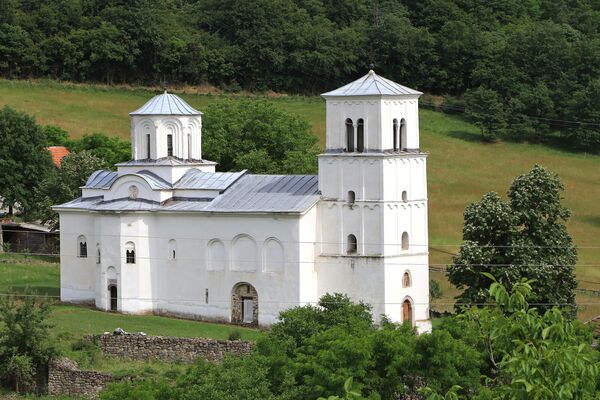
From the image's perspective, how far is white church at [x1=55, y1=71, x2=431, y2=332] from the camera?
59.2 meters

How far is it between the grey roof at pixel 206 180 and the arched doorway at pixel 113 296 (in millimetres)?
3987

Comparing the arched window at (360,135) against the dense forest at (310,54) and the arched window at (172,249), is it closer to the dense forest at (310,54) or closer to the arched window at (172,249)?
the arched window at (172,249)

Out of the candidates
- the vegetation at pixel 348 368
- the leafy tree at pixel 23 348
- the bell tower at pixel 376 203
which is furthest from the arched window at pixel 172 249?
the vegetation at pixel 348 368

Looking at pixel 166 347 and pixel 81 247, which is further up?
pixel 81 247

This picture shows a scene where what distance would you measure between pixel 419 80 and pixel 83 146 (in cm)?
2986

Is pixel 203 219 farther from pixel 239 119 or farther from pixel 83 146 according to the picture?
pixel 83 146

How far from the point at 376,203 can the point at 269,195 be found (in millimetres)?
3872

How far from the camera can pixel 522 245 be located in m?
58.8

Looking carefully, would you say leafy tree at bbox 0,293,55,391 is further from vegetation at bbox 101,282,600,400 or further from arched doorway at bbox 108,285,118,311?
arched doorway at bbox 108,285,118,311

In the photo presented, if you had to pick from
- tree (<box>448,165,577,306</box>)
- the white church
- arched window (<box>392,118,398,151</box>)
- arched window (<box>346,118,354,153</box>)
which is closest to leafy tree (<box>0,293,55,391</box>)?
the white church

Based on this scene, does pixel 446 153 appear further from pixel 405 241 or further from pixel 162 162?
pixel 405 241

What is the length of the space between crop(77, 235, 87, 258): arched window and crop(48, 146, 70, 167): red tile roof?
1969cm

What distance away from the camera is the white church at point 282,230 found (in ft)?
194

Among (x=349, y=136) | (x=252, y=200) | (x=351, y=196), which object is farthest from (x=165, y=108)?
(x=351, y=196)
